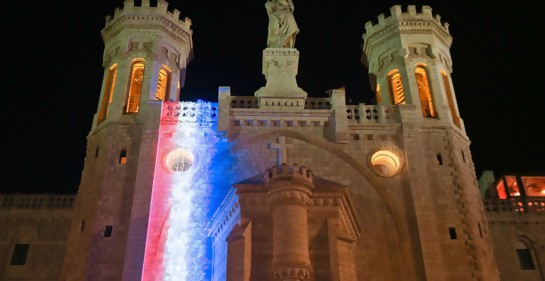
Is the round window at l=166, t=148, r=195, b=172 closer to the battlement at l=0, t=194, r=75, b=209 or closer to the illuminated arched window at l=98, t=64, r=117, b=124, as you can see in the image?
the illuminated arched window at l=98, t=64, r=117, b=124

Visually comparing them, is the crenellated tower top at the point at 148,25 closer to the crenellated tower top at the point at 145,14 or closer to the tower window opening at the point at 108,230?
the crenellated tower top at the point at 145,14

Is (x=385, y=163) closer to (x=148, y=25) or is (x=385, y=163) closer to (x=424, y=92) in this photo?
(x=424, y=92)

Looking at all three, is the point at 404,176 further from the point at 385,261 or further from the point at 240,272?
the point at 240,272

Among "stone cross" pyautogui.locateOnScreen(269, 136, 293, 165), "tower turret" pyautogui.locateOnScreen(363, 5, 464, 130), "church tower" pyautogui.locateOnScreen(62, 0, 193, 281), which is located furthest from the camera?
"tower turret" pyautogui.locateOnScreen(363, 5, 464, 130)

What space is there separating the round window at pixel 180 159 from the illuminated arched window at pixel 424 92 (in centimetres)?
1164

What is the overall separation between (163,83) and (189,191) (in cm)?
767

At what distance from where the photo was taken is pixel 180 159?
27.2 m

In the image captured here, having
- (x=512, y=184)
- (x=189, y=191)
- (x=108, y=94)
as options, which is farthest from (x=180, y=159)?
(x=512, y=184)

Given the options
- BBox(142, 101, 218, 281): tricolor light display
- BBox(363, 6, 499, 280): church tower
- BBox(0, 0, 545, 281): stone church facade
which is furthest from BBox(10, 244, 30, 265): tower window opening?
BBox(363, 6, 499, 280): church tower

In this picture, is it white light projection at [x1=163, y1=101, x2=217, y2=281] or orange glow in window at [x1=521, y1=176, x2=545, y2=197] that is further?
orange glow in window at [x1=521, y1=176, x2=545, y2=197]

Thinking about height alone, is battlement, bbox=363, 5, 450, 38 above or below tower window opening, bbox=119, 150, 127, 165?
above

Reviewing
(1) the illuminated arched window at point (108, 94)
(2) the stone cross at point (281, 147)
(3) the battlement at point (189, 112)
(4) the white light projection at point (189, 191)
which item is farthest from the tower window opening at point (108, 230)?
(2) the stone cross at point (281, 147)

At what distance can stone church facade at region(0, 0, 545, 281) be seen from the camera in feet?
67.0

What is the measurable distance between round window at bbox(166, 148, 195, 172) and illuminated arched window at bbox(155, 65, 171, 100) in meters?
4.27
